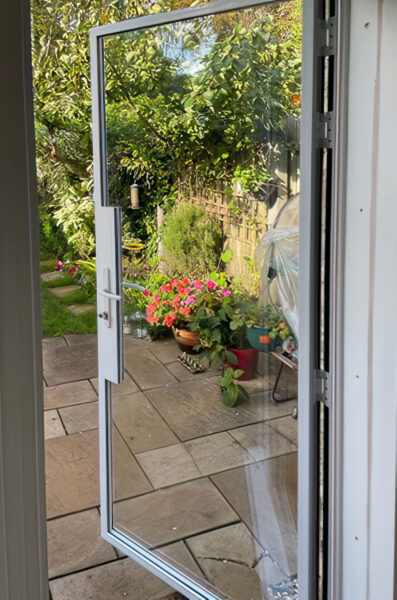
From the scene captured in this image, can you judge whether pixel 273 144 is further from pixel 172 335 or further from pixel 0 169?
pixel 0 169

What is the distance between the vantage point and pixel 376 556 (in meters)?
1.32

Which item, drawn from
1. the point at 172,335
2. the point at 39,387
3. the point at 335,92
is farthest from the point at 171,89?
the point at 39,387

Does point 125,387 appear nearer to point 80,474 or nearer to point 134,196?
point 134,196

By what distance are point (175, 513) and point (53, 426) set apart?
1.28 metres

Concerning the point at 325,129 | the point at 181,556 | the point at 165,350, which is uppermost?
the point at 325,129

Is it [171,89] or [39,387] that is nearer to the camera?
[39,387]

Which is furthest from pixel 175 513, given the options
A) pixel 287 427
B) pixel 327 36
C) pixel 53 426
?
pixel 327 36

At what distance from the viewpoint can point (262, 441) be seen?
5.43 ft

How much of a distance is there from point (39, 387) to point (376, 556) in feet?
3.47

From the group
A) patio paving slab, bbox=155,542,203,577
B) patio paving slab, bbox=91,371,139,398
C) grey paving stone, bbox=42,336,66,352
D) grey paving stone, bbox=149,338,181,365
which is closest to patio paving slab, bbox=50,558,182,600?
patio paving slab, bbox=155,542,203,577

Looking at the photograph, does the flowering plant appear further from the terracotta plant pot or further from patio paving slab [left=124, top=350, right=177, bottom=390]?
patio paving slab [left=124, top=350, right=177, bottom=390]

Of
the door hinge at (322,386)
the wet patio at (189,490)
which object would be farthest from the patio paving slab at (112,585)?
the door hinge at (322,386)

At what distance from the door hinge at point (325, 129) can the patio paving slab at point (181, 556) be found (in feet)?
4.58

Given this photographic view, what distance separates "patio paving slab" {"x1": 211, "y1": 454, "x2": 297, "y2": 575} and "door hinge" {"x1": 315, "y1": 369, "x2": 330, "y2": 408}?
0.23 m
